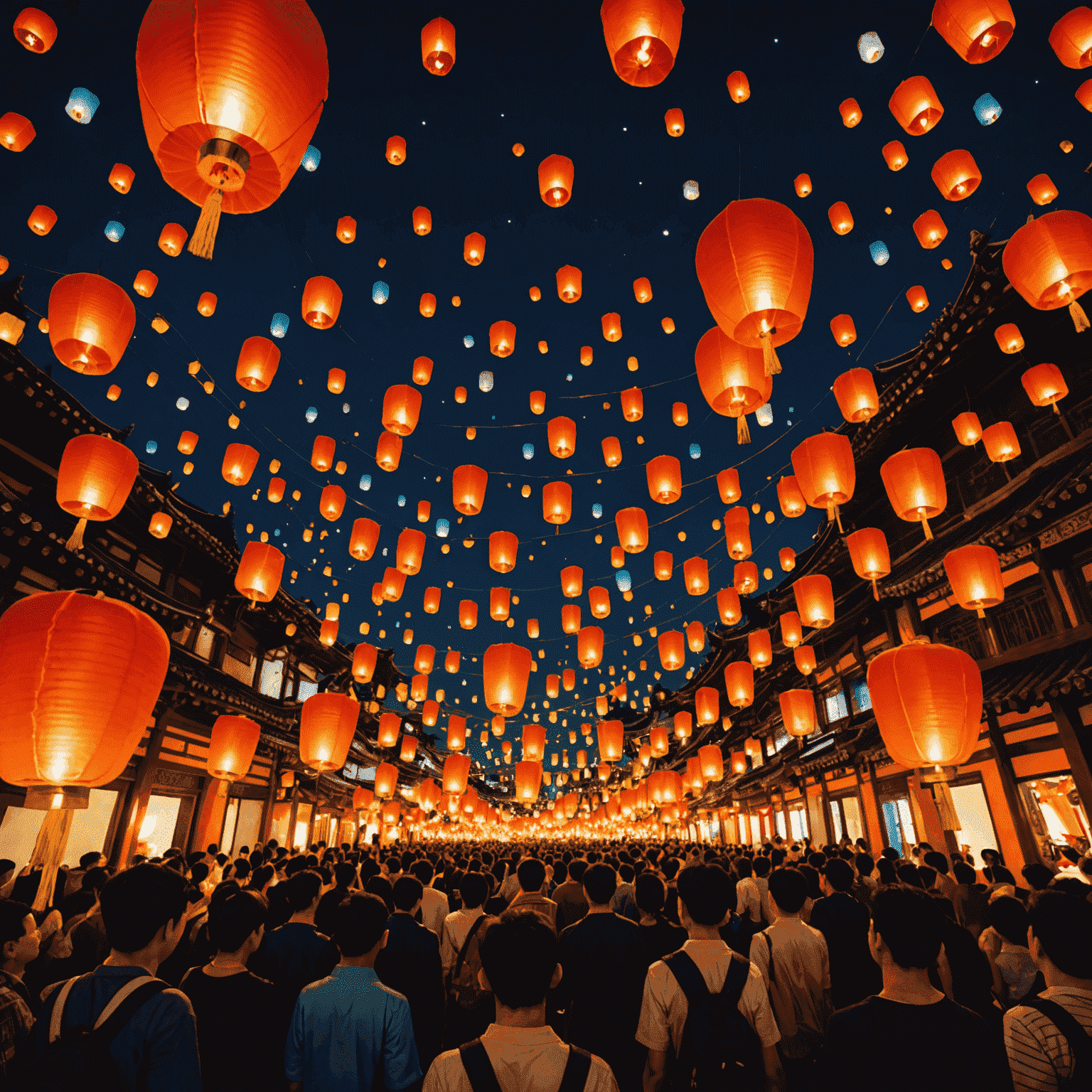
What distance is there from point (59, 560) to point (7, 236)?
1697 centimetres

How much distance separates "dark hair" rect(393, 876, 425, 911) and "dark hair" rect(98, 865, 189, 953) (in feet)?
7.78

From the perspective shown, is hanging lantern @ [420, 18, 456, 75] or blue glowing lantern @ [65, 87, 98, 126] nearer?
hanging lantern @ [420, 18, 456, 75]

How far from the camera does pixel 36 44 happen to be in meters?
6.93

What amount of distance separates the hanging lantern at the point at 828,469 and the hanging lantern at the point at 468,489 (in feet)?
15.4

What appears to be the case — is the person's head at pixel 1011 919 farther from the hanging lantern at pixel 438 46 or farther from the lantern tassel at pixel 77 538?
the hanging lantern at pixel 438 46

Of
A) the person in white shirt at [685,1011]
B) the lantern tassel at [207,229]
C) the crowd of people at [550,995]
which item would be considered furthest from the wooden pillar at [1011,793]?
the lantern tassel at [207,229]

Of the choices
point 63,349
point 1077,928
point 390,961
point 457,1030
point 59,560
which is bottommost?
point 457,1030

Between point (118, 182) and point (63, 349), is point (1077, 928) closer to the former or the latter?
point (63, 349)

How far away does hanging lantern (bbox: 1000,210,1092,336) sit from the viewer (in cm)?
577

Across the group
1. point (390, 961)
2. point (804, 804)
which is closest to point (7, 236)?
point (390, 961)

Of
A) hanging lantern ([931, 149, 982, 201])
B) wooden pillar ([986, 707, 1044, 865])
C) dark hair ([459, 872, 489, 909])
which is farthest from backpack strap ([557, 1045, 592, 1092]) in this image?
hanging lantern ([931, 149, 982, 201])

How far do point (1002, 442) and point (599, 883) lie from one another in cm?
871

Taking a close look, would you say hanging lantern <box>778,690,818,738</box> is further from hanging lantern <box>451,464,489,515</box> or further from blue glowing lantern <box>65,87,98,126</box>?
blue glowing lantern <box>65,87,98,126</box>

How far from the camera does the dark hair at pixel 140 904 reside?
7.35 ft
